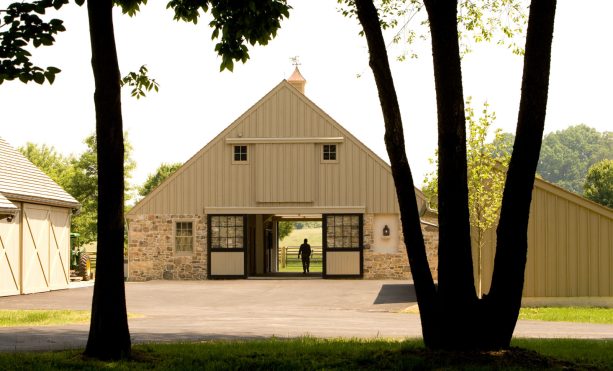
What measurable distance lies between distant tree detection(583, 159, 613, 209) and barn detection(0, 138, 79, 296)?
51.1 metres

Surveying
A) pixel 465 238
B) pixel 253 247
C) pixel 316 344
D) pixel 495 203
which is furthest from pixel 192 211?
pixel 465 238

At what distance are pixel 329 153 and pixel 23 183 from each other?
11.3 m

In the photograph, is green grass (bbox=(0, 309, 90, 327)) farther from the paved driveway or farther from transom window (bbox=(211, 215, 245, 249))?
transom window (bbox=(211, 215, 245, 249))

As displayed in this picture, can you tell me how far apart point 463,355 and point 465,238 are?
122cm

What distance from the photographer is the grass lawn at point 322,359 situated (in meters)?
9.57

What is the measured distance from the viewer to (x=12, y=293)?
27.1 metres

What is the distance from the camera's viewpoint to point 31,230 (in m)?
28.3

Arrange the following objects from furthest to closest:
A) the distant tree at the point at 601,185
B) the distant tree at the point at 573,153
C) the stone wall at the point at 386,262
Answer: the distant tree at the point at 573,153
the distant tree at the point at 601,185
the stone wall at the point at 386,262

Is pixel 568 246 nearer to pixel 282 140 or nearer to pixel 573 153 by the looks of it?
pixel 282 140

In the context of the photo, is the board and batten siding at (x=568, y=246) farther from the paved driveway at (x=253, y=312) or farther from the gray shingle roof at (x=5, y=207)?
the gray shingle roof at (x=5, y=207)

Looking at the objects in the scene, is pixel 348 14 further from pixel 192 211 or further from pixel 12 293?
pixel 192 211

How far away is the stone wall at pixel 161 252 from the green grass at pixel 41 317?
45.0 ft

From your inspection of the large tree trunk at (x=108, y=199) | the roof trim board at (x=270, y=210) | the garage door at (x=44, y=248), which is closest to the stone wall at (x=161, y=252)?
the roof trim board at (x=270, y=210)

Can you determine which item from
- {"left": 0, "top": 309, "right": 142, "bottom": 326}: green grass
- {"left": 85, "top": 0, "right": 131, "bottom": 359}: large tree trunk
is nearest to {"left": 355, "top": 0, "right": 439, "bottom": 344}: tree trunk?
{"left": 85, "top": 0, "right": 131, "bottom": 359}: large tree trunk
